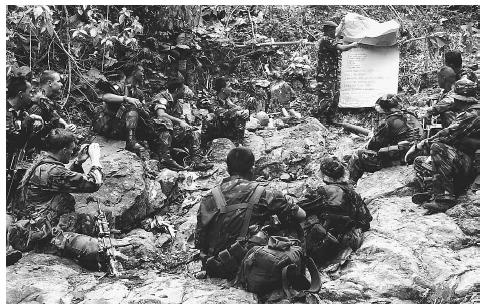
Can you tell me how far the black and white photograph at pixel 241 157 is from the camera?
5758 millimetres

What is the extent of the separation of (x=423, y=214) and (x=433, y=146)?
2.98 feet

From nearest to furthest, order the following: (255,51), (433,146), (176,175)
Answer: (433,146)
(176,175)
(255,51)

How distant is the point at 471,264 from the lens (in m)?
6.09

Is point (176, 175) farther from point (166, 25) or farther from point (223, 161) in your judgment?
point (166, 25)

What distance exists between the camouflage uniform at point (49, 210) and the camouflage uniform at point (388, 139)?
173 inches

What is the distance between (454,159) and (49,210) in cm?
507

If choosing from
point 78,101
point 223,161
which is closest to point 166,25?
point 78,101

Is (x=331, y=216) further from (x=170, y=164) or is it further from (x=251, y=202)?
(x=170, y=164)

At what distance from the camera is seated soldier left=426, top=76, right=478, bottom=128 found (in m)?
7.26

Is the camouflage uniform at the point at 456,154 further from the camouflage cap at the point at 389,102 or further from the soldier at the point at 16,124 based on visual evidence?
the soldier at the point at 16,124

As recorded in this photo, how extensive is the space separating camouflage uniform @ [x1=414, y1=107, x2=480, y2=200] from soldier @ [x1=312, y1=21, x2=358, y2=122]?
16.3 ft

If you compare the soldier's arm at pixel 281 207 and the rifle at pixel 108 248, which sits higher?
the soldier's arm at pixel 281 207

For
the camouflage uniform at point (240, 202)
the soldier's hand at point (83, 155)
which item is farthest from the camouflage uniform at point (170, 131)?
the camouflage uniform at point (240, 202)

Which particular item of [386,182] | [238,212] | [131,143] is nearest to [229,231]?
[238,212]
